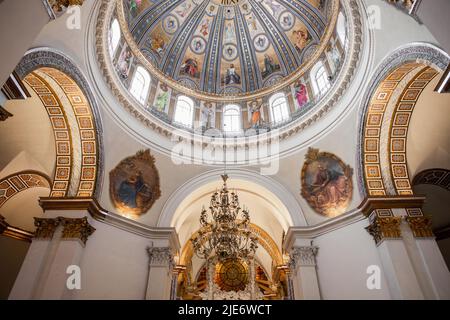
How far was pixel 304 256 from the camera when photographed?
12.6 meters

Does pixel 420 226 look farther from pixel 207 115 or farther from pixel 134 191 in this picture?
pixel 207 115

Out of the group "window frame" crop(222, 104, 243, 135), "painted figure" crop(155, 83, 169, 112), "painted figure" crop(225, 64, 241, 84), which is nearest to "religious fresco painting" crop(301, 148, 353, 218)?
"window frame" crop(222, 104, 243, 135)

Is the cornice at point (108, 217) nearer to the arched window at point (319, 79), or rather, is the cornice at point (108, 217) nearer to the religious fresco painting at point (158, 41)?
the arched window at point (319, 79)

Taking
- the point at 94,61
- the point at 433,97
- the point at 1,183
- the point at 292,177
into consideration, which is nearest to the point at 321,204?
the point at 292,177

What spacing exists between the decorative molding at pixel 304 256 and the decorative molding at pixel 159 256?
5.24 m

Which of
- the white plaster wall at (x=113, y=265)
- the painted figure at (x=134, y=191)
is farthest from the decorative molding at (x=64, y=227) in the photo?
the painted figure at (x=134, y=191)

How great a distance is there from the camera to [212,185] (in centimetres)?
1527

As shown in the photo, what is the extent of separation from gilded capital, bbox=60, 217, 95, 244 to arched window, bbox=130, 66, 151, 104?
21.6ft

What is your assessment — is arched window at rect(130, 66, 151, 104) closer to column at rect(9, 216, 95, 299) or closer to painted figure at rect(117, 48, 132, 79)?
painted figure at rect(117, 48, 132, 79)

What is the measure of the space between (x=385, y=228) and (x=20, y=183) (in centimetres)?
1415

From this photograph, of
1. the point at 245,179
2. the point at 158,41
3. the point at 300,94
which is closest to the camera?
the point at 245,179

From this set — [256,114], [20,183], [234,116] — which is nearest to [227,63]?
[234,116]

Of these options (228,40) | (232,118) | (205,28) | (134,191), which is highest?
(205,28)

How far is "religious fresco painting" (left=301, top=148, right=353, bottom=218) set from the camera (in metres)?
12.5
